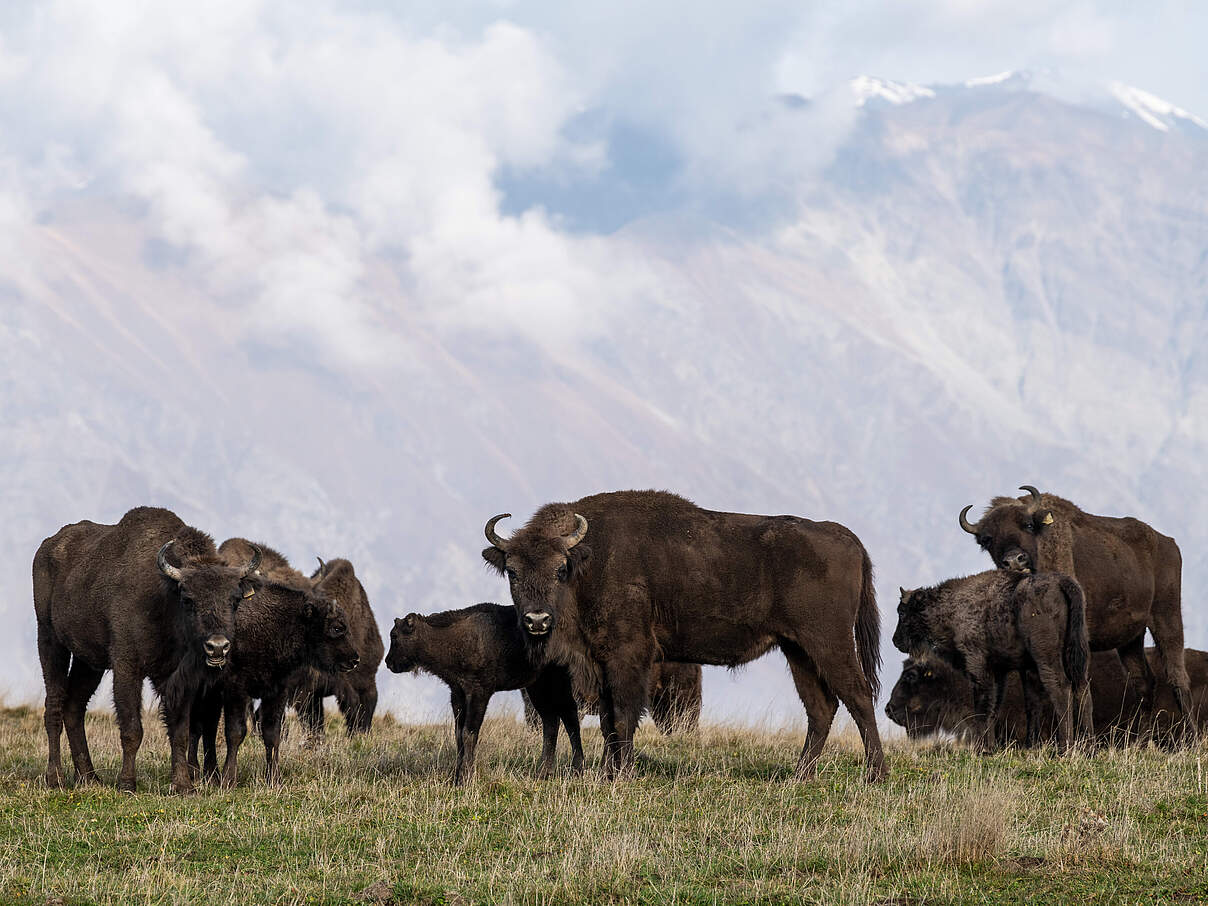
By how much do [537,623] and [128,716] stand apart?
3355 millimetres

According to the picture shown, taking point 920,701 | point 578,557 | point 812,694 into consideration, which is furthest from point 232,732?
point 920,701

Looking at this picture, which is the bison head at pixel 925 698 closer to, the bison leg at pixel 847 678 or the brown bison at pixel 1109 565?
the brown bison at pixel 1109 565

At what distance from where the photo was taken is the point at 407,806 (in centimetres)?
976

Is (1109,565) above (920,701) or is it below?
above

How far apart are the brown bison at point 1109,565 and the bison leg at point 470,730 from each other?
19.6ft

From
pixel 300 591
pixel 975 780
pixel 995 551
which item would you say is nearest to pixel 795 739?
pixel 995 551

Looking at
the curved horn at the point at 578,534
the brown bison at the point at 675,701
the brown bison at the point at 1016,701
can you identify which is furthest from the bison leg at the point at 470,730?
the brown bison at the point at 1016,701

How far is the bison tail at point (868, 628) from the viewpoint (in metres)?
12.4

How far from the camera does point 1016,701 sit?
48.7ft

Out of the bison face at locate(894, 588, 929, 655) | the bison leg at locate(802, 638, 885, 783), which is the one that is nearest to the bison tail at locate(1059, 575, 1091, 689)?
the bison face at locate(894, 588, 929, 655)

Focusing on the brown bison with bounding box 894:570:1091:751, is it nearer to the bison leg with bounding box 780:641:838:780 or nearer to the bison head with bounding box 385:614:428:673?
the bison leg with bounding box 780:641:838:780

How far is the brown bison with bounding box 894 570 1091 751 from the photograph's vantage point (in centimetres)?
1302

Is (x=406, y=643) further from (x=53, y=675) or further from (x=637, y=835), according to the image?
(x=637, y=835)

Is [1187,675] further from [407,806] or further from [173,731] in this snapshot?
[173,731]
